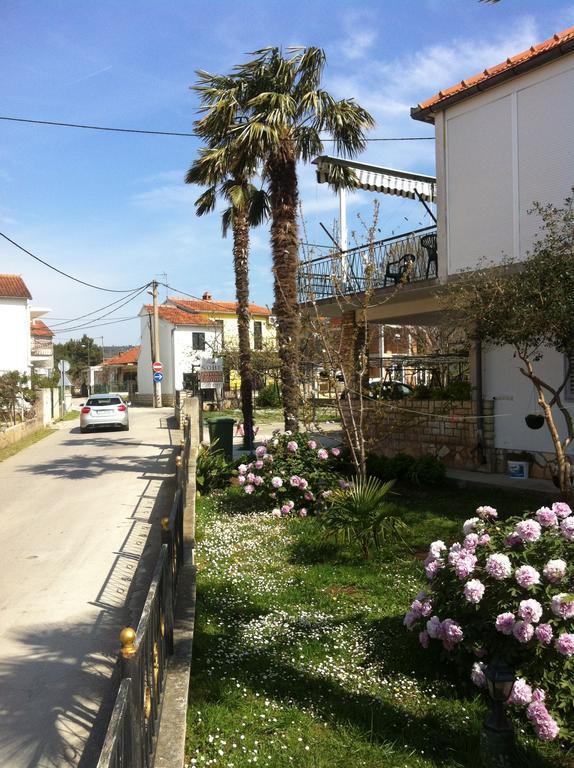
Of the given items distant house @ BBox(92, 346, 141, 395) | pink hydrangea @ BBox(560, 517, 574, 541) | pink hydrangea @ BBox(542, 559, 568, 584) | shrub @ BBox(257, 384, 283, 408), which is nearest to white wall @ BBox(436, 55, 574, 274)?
pink hydrangea @ BBox(560, 517, 574, 541)

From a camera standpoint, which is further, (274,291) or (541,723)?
(274,291)

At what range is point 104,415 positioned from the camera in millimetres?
25672

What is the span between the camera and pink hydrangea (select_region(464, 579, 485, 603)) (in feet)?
13.1

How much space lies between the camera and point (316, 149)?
1353cm

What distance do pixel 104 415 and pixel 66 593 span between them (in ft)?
63.9

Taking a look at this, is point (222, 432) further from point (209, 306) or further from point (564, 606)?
point (209, 306)

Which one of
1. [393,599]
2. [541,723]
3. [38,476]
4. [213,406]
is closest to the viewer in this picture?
[541,723]

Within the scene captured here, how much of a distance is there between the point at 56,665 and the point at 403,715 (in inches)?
107

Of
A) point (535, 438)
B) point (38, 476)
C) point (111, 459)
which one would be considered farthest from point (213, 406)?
point (535, 438)

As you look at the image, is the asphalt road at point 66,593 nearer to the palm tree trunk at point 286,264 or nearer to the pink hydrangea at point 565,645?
the pink hydrangea at point 565,645

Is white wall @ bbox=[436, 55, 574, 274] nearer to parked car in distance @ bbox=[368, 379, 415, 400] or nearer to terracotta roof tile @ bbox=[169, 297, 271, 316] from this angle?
parked car in distance @ bbox=[368, 379, 415, 400]

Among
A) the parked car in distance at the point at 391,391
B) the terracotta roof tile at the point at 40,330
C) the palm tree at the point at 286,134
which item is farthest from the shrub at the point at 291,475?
the terracotta roof tile at the point at 40,330

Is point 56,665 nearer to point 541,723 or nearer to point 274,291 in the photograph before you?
point 541,723

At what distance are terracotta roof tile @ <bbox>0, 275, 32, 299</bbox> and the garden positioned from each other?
113ft
